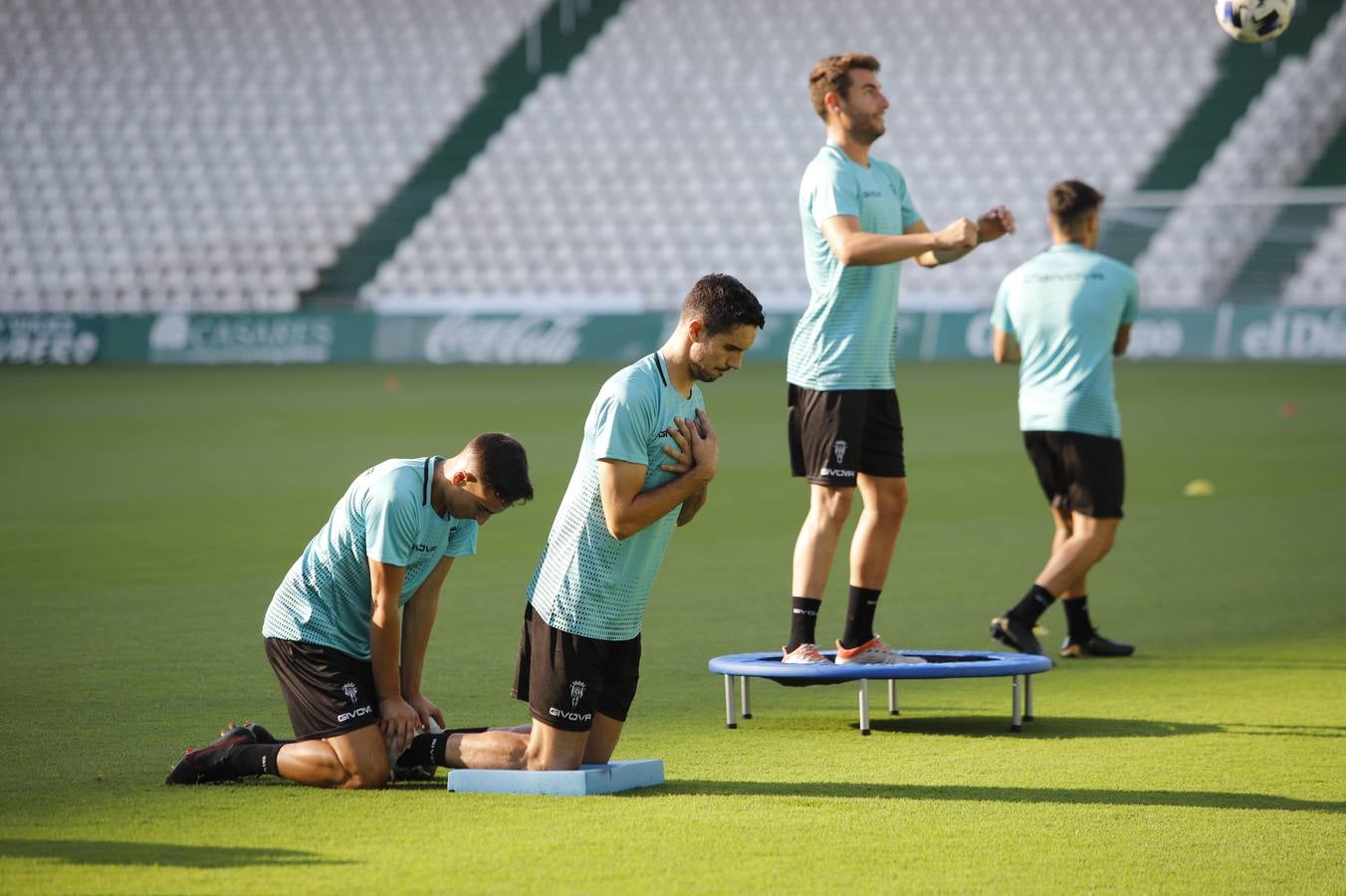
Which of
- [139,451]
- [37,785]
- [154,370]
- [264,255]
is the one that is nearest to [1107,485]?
[37,785]

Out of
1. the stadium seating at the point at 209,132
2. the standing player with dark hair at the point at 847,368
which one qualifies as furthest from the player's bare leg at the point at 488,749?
the stadium seating at the point at 209,132

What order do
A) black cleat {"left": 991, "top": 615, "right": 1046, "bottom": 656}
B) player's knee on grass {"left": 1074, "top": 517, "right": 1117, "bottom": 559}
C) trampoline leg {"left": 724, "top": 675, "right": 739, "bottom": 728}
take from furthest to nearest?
1. player's knee on grass {"left": 1074, "top": 517, "right": 1117, "bottom": 559}
2. black cleat {"left": 991, "top": 615, "right": 1046, "bottom": 656}
3. trampoline leg {"left": 724, "top": 675, "right": 739, "bottom": 728}

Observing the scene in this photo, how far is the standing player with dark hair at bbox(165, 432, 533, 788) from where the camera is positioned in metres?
5.61

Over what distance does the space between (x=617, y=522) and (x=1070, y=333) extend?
3.73m

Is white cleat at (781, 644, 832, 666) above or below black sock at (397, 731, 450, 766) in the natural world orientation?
above

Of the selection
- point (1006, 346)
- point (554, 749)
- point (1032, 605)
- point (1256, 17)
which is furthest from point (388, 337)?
point (554, 749)

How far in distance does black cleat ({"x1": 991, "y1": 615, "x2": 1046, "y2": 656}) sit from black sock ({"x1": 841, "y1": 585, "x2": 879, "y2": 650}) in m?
1.04

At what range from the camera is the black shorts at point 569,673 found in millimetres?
5598

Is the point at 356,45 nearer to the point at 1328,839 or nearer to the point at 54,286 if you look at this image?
the point at 54,286

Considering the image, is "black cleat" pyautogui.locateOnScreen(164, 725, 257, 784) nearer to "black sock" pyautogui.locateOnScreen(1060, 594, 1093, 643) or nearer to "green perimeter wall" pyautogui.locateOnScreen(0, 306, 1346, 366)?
"black sock" pyautogui.locateOnScreen(1060, 594, 1093, 643)

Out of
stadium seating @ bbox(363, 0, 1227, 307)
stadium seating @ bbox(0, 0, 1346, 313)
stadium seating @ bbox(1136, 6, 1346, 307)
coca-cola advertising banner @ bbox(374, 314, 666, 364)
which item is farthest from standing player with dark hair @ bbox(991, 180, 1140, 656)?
stadium seating @ bbox(363, 0, 1227, 307)

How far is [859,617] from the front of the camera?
280 inches

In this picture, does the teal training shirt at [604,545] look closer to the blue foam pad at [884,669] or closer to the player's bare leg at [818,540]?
the blue foam pad at [884,669]

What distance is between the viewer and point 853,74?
718 centimetres
